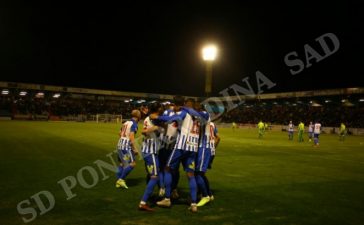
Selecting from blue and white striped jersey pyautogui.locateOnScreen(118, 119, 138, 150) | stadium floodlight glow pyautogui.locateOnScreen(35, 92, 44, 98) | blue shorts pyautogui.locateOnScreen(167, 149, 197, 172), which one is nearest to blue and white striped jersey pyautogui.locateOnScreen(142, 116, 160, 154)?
blue shorts pyautogui.locateOnScreen(167, 149, 197, 172)

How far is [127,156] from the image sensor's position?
9.64 metres

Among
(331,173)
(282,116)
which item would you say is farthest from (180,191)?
(282,116)

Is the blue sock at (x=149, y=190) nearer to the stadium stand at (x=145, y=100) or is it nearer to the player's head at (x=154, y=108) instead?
the player's head at (x=154, y=108)

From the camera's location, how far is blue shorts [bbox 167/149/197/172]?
24.5ft

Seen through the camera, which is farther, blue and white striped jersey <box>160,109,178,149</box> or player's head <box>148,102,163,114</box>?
player's head <box>148,102,163,114</box>

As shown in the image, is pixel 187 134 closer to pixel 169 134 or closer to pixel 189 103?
pixel 169 134

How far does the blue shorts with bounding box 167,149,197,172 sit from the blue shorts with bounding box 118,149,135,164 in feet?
7.58

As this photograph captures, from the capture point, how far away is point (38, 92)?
7406cm

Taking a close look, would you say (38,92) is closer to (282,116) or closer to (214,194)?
(282,116)

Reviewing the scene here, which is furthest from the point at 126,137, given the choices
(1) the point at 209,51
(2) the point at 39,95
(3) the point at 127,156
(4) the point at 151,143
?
(2) the point at 39,95

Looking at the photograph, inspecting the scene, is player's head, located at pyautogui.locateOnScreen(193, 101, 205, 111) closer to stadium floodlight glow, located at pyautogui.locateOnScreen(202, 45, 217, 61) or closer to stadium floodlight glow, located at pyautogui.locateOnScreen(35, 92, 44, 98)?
stadium floodlight glow, located at pyautogui.locateOnScreen(202, 45, 217, 61)

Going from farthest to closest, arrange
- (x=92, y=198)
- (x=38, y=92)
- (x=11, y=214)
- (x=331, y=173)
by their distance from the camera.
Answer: (x=38, y=92)
(x=331, y=173)
(x=92, y=198)
(x=11, y=214)

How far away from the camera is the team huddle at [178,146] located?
744 cm

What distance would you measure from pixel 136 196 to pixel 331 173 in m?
8.20
